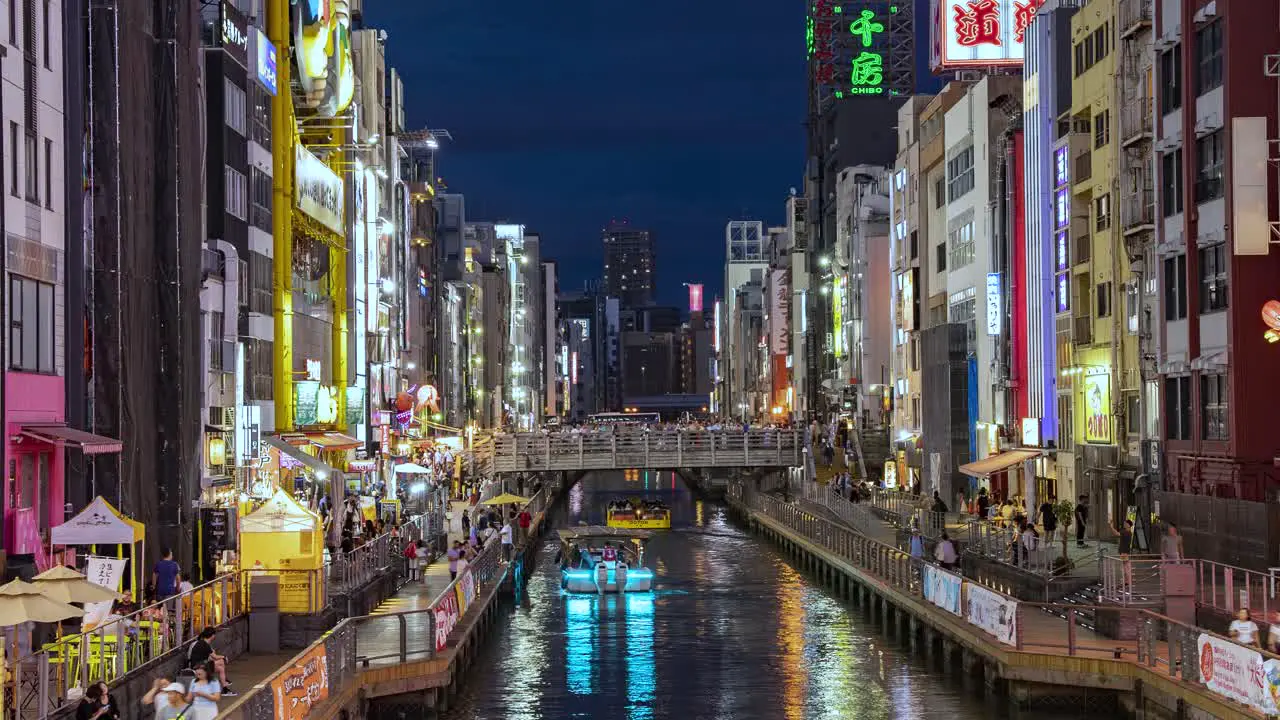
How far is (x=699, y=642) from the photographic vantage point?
55.9 m

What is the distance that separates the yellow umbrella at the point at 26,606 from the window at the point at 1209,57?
34788mm

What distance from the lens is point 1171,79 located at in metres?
53.8

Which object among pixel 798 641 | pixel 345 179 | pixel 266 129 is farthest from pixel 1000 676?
pixel 345 179

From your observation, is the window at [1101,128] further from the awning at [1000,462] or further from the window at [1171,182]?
the awning at [1000,462]

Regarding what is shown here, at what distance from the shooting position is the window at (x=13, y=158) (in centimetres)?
3869

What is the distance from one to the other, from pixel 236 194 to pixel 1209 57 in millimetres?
32876

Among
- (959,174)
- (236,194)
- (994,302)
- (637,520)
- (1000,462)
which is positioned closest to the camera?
(236,194)

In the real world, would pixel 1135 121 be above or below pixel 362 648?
above

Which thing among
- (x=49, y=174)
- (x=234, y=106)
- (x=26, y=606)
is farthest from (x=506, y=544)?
(x=26, y=606)

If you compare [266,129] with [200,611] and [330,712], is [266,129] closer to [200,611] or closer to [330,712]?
[200,611]

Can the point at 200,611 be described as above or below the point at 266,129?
below

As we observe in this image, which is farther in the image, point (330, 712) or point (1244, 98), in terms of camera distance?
point (1244, 98)

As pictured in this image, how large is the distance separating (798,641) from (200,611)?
2443cm

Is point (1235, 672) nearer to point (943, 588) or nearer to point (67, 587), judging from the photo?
point (67, 587)
